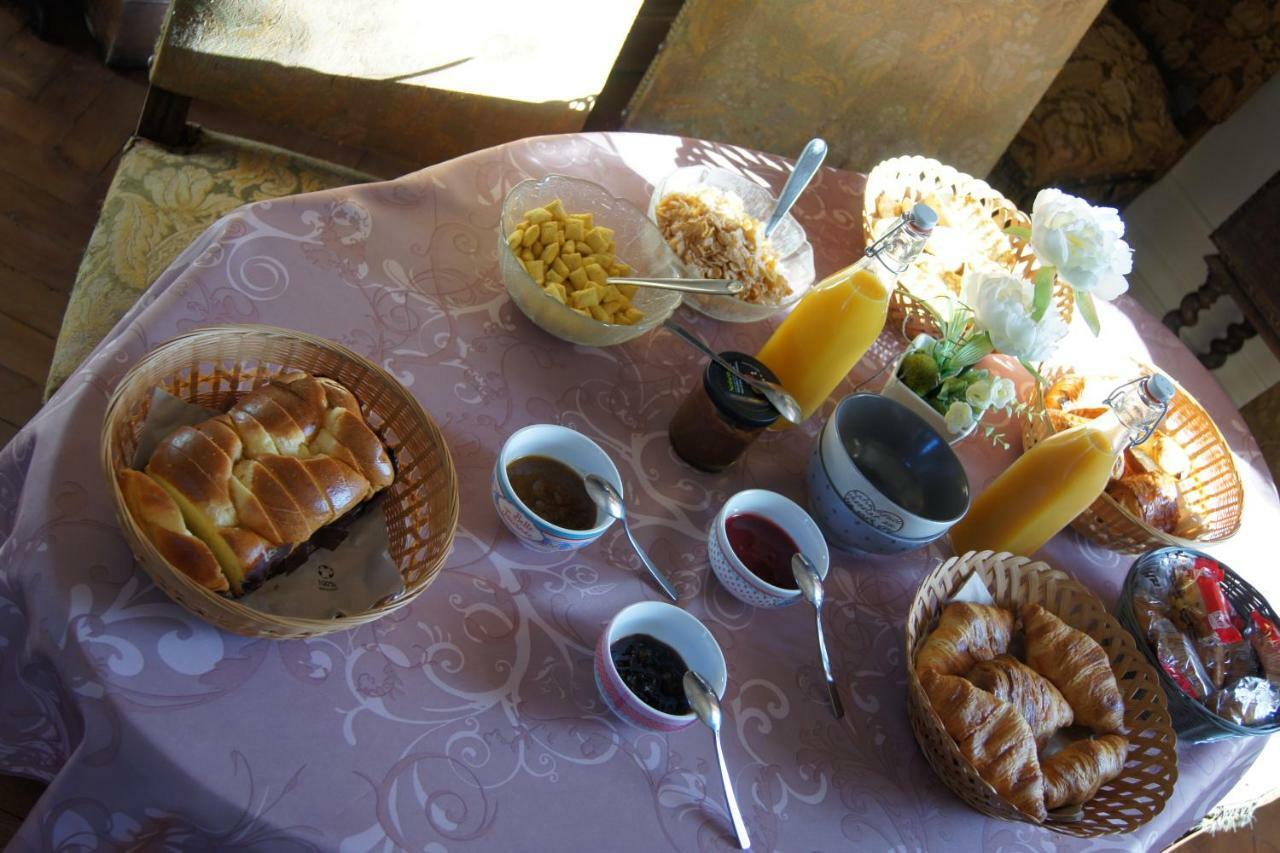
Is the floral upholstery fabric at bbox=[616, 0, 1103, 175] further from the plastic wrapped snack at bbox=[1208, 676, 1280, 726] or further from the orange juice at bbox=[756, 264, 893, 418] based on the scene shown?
the plastic wrapped snack at bbox=[1208, 676, 1280, 726]

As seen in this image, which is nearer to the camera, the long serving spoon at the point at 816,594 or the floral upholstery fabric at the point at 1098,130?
the long serving spoon at the point at 816,594

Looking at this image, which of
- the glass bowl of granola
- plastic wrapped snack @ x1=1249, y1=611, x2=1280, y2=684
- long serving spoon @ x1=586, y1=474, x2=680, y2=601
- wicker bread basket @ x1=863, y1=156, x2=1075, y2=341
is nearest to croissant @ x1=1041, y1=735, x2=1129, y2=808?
plastic wrapped snack @ x1=1249, y1=611, x2=1280, y2=684

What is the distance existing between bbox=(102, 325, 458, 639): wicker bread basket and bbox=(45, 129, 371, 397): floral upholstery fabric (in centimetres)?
46

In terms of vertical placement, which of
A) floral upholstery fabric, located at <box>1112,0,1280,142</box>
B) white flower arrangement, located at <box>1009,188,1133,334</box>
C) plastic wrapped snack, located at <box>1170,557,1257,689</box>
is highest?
floral upholstery fabric, located at <box>1112,0,1280,142</box>

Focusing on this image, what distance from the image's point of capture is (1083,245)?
92cm

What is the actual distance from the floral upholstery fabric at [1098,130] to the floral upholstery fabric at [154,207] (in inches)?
76.5

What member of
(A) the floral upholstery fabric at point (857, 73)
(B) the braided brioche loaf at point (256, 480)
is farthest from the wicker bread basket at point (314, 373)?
(A) the floral upholstery fabric at point (857, 73)

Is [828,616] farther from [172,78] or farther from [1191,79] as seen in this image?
[1191,79]

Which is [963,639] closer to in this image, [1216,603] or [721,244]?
[1216,603]

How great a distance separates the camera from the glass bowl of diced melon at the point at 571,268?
2.97ft

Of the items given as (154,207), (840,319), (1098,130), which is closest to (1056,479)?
(840,319)

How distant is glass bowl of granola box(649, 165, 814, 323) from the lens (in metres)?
1.05

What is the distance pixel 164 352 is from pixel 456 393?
0.86 ft

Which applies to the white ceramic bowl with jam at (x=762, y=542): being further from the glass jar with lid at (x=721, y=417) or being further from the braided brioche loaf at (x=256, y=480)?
the braided brioche loaf at (x=256, y=480)
